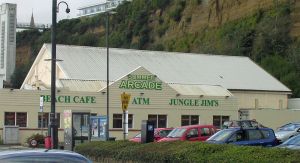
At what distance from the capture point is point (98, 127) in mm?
30359

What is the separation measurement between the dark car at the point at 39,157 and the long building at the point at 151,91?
37.2m

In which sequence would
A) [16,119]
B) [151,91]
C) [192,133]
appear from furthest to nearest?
[151,91], [16,119], [192,133]

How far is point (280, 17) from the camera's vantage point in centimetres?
10412

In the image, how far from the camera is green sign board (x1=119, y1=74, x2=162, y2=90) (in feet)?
167

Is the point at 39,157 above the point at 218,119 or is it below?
above

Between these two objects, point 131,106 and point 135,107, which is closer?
point 131,106

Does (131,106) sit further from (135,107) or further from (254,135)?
(254,135)

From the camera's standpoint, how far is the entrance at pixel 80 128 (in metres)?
31.0

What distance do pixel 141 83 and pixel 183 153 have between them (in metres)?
33.2

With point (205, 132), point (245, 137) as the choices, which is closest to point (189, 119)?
point (205, 132)

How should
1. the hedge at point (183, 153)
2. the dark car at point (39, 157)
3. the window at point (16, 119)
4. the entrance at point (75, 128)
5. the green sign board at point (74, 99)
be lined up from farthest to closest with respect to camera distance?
1. the green sign board at point (74, 99)
2. the window at point (16, 119)
3. the entrance at point (75, 128)
4. the hedge at point (183, 153)
5. the dark car at point (39, 157)

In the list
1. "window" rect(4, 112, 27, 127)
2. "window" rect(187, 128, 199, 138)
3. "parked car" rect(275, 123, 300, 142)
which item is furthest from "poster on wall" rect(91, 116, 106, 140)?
"window" rect(4, 112, 27, 127)

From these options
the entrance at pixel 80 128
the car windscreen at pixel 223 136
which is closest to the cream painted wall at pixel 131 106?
the entrance at pixel 80 128

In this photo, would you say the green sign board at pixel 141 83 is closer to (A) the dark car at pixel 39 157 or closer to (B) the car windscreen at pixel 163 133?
(B) the car windscreen at pixel 163 133
